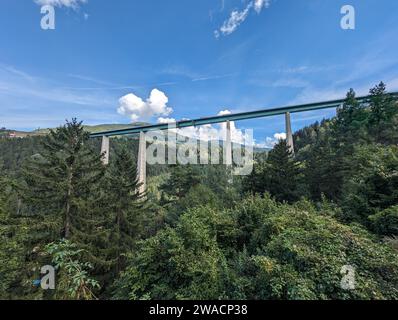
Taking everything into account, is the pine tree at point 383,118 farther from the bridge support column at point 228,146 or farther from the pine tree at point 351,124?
the bridge support column at point 228,146

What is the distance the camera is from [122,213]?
18312 millimetres

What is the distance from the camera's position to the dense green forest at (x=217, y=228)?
5074mm

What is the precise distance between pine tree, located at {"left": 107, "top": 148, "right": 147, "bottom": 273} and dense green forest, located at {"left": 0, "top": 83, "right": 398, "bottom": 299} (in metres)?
0.09

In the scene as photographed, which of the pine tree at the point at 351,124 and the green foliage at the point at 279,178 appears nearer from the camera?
the green foliage at the point at 279,178

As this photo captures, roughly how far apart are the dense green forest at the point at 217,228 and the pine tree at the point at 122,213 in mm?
92

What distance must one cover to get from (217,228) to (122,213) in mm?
11539

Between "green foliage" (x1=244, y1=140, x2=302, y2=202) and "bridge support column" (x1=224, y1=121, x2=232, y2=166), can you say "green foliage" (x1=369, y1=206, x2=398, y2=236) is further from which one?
"bridge support column" (x1=224, y1=121, x2=232, y2=166)

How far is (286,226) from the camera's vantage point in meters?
7.62

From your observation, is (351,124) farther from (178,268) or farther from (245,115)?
(178,268)

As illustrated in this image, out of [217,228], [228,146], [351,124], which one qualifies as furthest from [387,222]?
[228,146]

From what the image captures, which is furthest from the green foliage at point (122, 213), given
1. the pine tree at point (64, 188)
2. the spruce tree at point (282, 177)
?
the spruce tree at point (282, 177)

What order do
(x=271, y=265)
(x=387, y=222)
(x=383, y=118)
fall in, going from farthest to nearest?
(x=383, y=118)
(x=387, y=222)
(x=271, y=265)

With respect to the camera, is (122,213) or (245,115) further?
(245,115)
